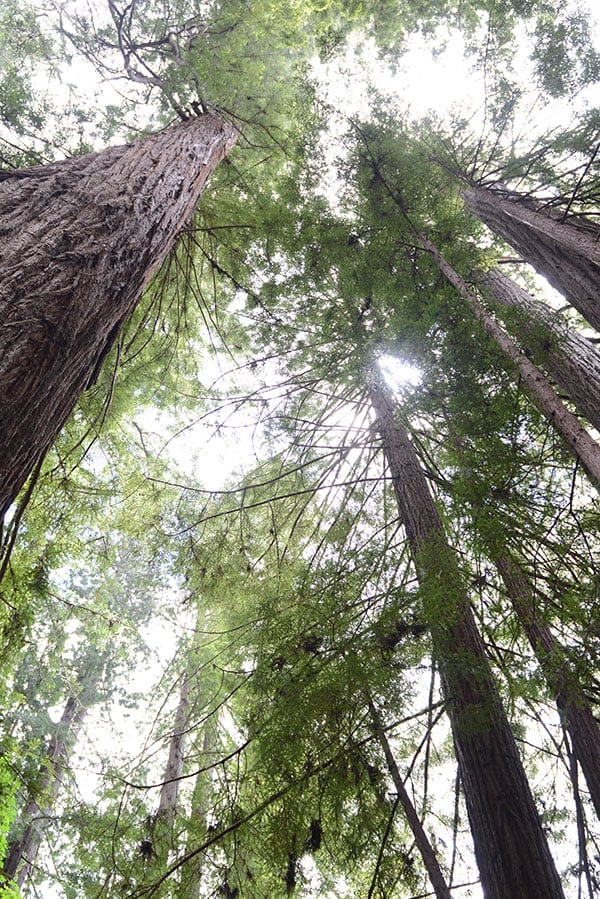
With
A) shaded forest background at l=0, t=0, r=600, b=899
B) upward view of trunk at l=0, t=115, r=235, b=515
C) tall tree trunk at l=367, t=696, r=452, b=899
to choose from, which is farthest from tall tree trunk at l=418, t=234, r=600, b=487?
upward view of trunk at l=0, t=115, r=235, b=515

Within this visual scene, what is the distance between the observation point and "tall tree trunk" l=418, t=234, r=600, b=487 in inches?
79.2

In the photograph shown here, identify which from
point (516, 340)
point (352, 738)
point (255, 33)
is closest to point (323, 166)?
point (516, 340)

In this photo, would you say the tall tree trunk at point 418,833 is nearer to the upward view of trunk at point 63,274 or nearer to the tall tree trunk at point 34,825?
the upward view of trunk at point 63,274

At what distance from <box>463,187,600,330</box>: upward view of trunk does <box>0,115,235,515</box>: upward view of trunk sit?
334cm

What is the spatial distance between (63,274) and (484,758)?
3449mm

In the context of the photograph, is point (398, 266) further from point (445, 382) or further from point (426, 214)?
point (445, 382)

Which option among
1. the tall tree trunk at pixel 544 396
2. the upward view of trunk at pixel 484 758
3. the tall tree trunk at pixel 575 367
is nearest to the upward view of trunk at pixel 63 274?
the tall tree trunk at pixel 544 396

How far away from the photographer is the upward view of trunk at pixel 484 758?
238 cm

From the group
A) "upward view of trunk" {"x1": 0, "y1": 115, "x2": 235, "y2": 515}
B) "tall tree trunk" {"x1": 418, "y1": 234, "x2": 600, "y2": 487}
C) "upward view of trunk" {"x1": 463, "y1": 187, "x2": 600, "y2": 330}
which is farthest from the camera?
"upward view of trunk" {"x1": 463, "y1": 187, "x2": 600, "y2": 330}

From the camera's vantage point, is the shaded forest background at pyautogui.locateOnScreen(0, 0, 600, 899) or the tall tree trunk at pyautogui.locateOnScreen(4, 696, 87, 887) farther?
the tall tree trunk at pyautogui.locateOnScreen(4, 696, 87, 887)

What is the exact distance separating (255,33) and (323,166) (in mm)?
2882

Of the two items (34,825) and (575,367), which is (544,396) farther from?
(34,825)

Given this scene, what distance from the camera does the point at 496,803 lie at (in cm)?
263

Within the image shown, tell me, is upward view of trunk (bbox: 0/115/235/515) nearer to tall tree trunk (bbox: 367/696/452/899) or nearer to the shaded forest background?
the shaded forest background
